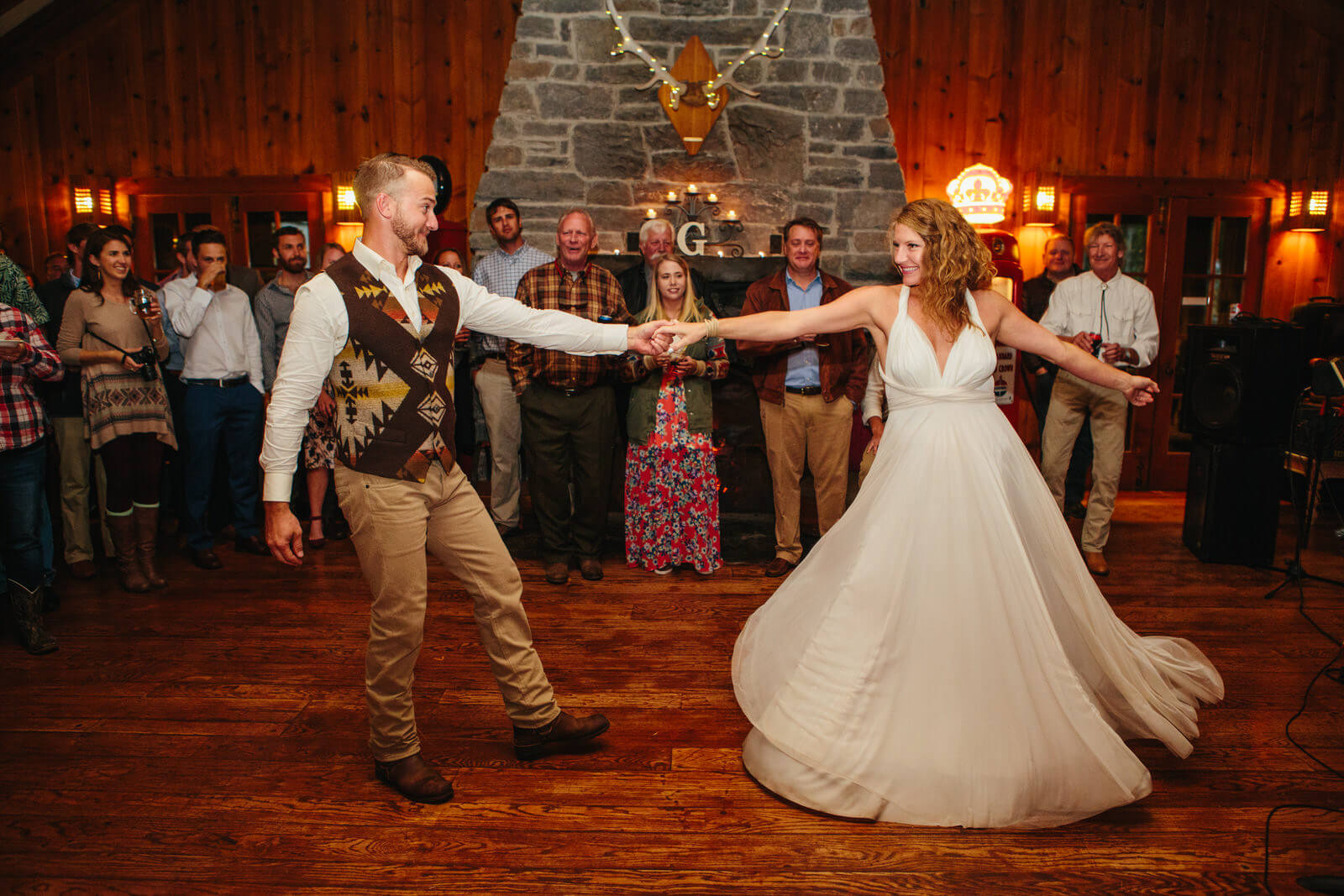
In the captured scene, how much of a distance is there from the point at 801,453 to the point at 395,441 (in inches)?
102

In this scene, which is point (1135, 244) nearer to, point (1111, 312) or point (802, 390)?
point (1111, 312)

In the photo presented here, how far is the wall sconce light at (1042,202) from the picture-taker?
646 cm

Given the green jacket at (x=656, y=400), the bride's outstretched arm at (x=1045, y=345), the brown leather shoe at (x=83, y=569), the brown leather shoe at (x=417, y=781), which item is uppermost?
the bride's outstretched arm at (x=1045, y=345)

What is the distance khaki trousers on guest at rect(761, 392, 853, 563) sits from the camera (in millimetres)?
4285

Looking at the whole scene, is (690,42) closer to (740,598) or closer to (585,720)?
(740,598)

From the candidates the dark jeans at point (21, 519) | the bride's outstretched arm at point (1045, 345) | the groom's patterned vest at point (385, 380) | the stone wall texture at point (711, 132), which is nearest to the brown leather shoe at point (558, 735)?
the groom's patterned vest at point (385, 380)

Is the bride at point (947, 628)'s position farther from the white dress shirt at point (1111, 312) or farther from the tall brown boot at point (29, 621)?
the tall brown boot at point (29, 621)

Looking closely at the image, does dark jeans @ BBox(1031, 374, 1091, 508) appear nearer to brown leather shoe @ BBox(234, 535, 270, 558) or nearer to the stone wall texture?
the stone wall texture

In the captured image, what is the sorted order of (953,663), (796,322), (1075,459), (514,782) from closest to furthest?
(953,663) < (514,782) < (796,322) < (1075,459)

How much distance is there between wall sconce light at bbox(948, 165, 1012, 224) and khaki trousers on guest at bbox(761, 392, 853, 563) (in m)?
2.65

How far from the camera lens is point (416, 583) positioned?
2256 millimetres

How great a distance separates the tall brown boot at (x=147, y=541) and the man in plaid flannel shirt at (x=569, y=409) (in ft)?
6.00

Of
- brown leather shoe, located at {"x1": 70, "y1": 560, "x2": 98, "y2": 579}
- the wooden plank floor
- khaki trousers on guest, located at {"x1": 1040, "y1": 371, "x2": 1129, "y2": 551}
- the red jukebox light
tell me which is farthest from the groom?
the red jukebox light

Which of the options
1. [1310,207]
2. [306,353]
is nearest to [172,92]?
[306,353]
